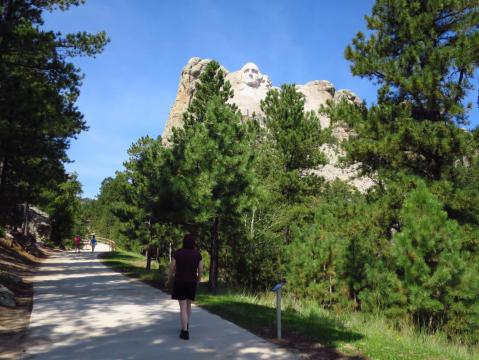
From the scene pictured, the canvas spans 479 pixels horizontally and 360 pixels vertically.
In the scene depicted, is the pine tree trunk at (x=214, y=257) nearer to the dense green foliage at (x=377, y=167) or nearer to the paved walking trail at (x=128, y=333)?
the dense green foliage at (x=377, y=167)

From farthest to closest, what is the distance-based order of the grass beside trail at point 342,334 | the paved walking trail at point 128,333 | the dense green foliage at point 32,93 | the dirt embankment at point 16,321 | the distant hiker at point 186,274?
the dense green foliage at point 32,93 → the distant hiker at point 186,274 → the grass beside trail at point 342,334 → the dirt embankment at point 16,321 → the paved walking trail at point 128,333

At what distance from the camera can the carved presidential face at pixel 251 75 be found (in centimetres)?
16675

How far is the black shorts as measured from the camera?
7.16 m

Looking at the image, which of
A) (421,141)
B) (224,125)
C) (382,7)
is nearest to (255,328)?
(224,125)

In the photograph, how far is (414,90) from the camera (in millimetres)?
15547

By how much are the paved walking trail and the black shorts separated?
645 mm

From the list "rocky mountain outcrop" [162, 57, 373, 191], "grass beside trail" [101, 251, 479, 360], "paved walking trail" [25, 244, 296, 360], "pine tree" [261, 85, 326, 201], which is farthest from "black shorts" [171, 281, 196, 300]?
"rocky mountain outcrop" [162, 57, 373, 191]

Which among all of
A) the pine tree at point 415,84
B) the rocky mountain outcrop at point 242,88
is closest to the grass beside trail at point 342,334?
the pine tree at point 415,84

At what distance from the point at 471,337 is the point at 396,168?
6858 millimetres

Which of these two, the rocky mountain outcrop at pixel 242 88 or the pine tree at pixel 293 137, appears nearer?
the pine tree at pixel 293 137

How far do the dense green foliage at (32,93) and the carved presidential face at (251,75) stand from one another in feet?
502

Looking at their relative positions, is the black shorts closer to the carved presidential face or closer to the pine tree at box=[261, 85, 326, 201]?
the pine tree at box=[261, 85, 326, 201]

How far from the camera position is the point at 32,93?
13906 mm

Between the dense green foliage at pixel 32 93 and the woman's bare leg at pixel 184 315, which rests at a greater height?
the dense green foliage at pixel 32 93
